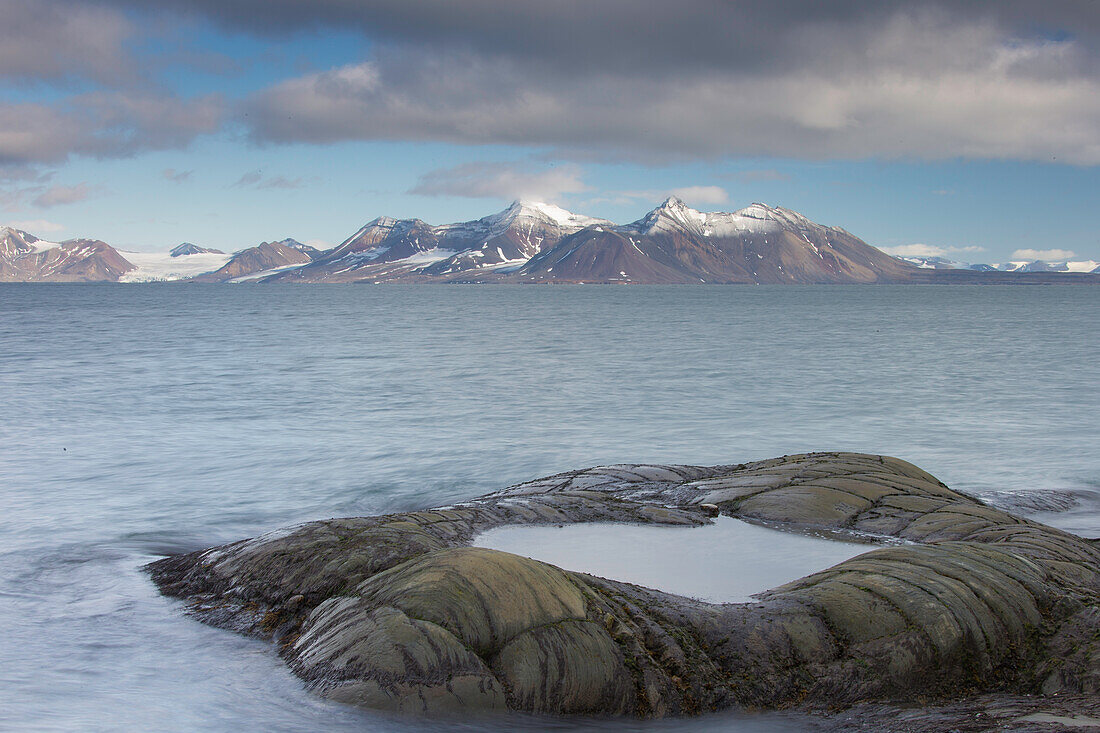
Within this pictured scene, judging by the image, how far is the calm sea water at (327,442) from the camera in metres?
6.32

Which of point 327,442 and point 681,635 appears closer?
point 681,635

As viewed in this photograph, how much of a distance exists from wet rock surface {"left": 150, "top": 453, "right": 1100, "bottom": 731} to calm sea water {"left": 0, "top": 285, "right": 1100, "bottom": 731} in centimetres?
24

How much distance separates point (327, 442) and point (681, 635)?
15450mm

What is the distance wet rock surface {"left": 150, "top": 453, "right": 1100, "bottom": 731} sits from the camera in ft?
17.5

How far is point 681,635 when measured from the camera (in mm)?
5938

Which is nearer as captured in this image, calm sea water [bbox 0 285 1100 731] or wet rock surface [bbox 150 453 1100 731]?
wet rock surface [bbox 150 453 1100 731]

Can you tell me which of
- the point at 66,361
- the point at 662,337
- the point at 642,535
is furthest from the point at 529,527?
the point at 662,337

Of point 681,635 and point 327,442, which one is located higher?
point 681,635

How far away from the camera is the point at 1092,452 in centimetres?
1847

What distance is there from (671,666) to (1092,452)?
57.0ft

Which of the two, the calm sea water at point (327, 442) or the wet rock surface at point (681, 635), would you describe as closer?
the wet rock surface at point (681, 635)

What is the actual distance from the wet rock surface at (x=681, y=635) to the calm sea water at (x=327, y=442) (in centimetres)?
24

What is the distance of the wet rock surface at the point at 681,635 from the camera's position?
5.32 metres

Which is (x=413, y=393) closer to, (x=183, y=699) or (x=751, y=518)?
(x=751, y=518)
